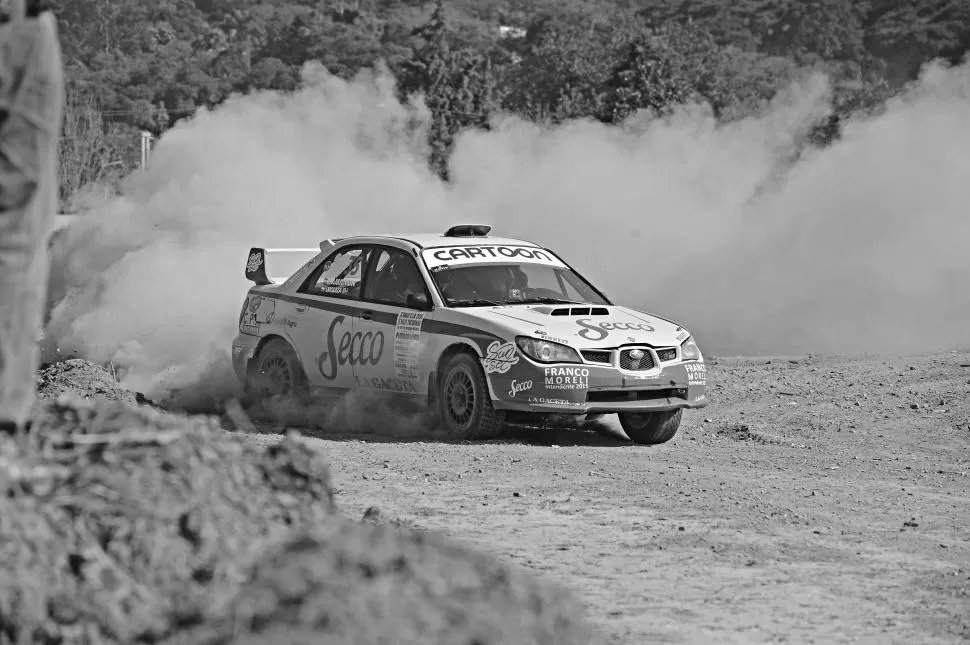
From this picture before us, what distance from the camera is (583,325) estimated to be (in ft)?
38.1

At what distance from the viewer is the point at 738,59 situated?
8112cm

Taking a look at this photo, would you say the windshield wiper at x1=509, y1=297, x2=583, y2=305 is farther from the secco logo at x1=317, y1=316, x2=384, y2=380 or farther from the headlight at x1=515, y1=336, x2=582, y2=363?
the secco logo at x1=317, y1=316, x2=384, y2=380

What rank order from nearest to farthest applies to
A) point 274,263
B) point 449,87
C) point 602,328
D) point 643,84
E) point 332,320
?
point 602,328 → point 332,320 → point 274,263 → point 643,84 → point 449,87

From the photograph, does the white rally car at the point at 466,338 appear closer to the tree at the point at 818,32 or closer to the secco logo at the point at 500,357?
the secco logo at the point at 500,357

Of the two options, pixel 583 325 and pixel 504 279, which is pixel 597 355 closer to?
pixel 583 325

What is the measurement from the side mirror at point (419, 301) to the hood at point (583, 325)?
37 centimetres

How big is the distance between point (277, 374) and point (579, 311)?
9.32ft

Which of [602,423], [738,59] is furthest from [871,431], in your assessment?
[738,59]

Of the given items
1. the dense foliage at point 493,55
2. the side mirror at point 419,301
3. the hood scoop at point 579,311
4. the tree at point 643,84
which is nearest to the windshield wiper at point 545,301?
the hood scoop at point 579,311

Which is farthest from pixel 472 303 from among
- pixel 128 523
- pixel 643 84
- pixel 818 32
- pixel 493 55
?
pixel 818 32

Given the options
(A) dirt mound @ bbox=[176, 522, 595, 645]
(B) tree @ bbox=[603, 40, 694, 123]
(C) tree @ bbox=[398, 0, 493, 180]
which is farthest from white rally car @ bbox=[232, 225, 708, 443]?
(C) tree @ bbox=[398, 0, 493, 180]

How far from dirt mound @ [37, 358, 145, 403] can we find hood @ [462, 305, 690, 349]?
3365 millimetres

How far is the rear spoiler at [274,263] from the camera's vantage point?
14.0 metres

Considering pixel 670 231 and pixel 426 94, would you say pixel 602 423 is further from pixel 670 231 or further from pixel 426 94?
pixel 426 94
